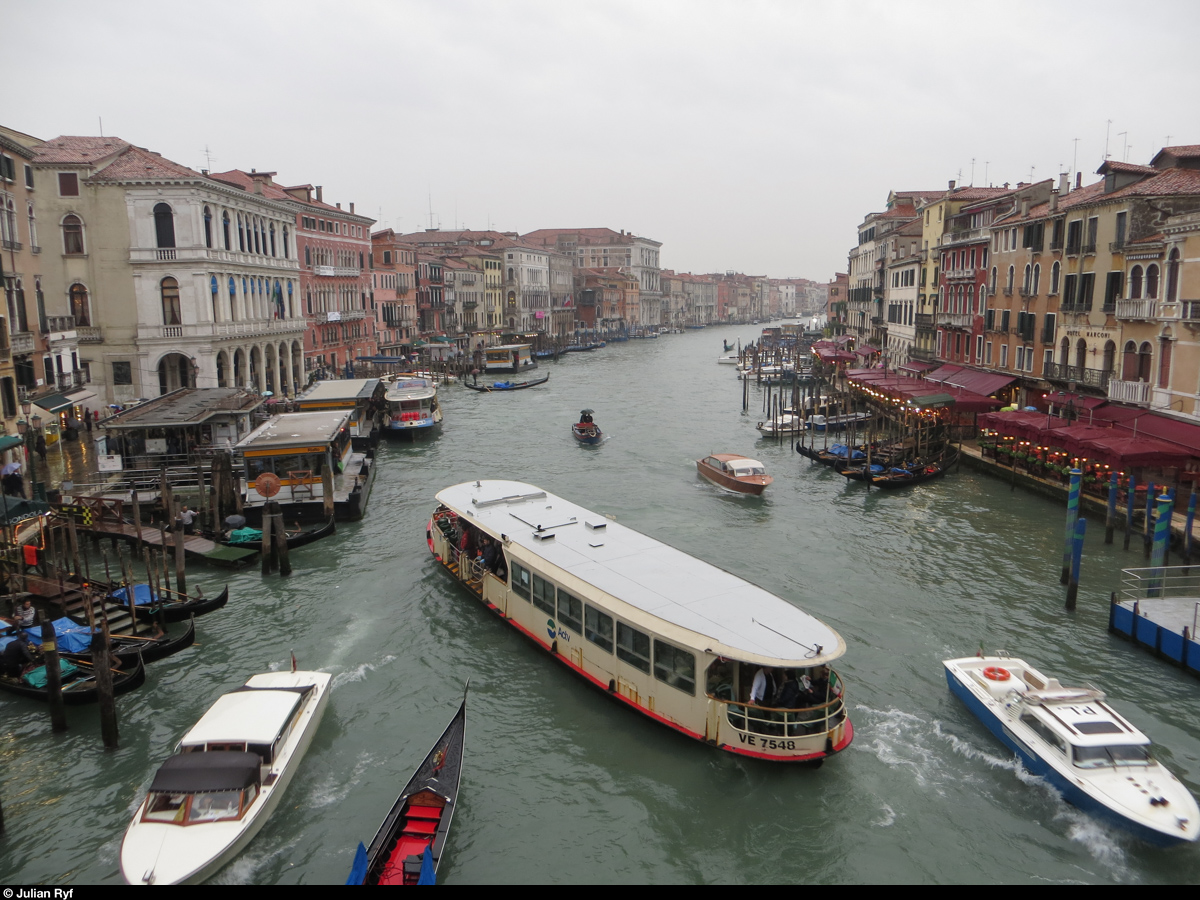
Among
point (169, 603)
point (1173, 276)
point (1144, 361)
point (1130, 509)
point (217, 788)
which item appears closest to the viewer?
point (217, 788)

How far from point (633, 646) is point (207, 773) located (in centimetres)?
596

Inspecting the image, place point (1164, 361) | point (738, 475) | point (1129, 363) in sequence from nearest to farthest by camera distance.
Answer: point (1164, 361), point (1129, 363), point (738, 475)

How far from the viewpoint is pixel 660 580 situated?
14.0 m

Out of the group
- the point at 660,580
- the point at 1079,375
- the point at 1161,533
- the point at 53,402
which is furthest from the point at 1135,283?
the point at 53,402

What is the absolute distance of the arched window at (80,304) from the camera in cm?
3528

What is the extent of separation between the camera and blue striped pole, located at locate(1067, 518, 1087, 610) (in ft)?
58.6

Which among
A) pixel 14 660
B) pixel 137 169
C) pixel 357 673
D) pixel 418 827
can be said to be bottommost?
pixel 357 673

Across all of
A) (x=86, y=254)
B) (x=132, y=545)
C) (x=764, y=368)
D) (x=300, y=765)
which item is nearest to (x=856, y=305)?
(x=764, y=368)

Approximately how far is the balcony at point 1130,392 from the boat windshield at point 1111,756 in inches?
723

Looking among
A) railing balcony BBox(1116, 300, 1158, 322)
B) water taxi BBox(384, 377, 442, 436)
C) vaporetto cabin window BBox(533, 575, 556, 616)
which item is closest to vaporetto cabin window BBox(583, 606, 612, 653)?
vaporetto cabin window BBox(533, 575, 556, 616)

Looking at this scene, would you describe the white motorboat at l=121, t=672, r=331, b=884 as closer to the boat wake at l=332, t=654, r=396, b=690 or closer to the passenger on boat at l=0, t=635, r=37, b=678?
the boat wake at l=332, t=654, r=396, b=690

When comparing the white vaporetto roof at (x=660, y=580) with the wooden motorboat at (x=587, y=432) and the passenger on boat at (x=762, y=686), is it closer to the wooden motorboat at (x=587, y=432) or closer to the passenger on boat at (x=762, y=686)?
the passenger on boat at (x=762, y=686)

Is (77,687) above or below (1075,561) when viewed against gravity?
below

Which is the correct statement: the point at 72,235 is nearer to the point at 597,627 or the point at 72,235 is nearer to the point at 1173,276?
the point at 597,627
